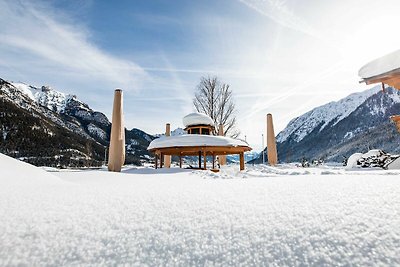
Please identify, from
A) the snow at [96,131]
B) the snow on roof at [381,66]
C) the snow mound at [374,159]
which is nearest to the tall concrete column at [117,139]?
the snow on roof at [381,66]

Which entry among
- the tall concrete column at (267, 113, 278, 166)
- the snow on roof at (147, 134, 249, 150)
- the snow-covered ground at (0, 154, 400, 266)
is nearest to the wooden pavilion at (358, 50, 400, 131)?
the tall concrete column at (267, 113, 278, 166)

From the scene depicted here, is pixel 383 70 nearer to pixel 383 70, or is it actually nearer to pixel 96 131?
pixel 383 70

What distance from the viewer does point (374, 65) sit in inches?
349

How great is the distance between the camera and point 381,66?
8.72 m

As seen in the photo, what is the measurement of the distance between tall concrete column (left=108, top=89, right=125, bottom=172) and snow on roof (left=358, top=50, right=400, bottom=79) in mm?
8900

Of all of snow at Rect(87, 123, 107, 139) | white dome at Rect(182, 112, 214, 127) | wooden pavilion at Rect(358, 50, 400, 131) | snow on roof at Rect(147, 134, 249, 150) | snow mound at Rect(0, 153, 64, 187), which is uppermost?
snow at Rect(87, 123, 107, 139)

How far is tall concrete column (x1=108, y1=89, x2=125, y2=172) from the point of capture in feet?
29.4

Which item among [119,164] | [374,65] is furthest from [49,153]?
[374,65]

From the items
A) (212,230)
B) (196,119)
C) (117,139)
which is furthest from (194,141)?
(212,230)

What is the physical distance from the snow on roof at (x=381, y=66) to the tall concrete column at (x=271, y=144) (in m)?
5.40

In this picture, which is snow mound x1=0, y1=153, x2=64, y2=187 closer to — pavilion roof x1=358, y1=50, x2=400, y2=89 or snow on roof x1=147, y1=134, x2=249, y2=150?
snow on roof x1=147, y1=134, x2=249, y2=150

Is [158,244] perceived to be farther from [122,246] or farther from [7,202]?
[7,202]

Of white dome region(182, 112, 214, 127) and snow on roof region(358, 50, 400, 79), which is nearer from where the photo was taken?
snow on roof region(358, 50, 400, 79)

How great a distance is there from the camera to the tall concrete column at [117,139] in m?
8.96
